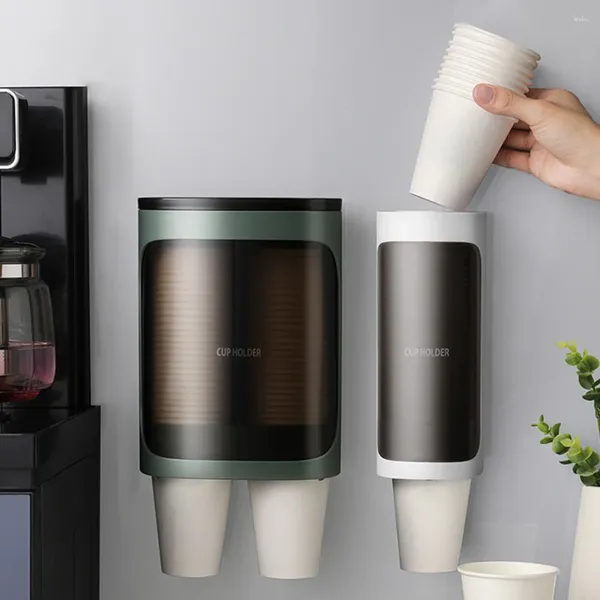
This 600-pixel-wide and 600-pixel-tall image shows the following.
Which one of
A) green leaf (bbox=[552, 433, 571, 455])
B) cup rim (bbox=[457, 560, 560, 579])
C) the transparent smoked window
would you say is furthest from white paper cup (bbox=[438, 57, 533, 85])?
cup rim (bbox=[457, 560, 560, 579])

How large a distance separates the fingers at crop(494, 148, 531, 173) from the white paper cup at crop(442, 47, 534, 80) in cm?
9

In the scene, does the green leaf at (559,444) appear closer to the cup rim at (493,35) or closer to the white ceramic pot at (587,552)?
the white ceramic pot at (587,552)

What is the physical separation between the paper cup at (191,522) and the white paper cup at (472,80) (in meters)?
0.48

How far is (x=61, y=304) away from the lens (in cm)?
117

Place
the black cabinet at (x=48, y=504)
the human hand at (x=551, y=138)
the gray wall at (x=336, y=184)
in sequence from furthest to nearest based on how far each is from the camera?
the gray wall at (x=336, y=184), the human hand at (x=551, y=138), the black cabinet at (x=48, y=504)

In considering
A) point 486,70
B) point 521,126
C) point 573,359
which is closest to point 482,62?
point 486,70

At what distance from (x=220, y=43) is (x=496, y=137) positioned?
1.08 ft

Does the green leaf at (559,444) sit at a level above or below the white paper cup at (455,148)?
below

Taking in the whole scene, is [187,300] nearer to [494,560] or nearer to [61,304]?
[61,304]

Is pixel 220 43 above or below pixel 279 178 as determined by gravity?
above

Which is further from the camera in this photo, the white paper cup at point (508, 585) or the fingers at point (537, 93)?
the fingers at point (537, 93)

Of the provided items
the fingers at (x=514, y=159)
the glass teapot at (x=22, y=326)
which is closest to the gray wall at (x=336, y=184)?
the fingers at (x=514, y=159)

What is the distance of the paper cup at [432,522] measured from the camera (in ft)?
3.66

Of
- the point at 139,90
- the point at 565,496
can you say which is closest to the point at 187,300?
the point at 139,90
